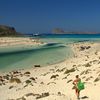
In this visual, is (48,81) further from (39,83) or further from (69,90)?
(69,90)

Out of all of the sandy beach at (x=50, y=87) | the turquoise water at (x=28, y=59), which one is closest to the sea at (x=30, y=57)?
the turquoise water at (x=28, y=59)

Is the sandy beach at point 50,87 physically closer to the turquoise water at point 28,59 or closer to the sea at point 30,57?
the sea at point 30,57

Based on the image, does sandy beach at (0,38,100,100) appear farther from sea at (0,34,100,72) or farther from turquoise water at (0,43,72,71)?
turquoise water at (0,43,72,71)

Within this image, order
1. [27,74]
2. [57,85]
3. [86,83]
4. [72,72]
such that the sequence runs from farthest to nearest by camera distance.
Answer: [27,74] < [72,72] < [57,85] < [86,83]

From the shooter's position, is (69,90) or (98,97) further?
(69,90)

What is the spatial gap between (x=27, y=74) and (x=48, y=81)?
630 cm

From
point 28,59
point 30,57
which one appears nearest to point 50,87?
point 28,59

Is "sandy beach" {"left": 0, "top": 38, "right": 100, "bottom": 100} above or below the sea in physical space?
above

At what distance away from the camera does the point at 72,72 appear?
2909 centimetres

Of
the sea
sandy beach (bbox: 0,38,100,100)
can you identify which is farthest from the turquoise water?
sandy beach (bbox: 0,38,100,100)

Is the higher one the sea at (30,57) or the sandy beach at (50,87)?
the sandy beach at (50,87)

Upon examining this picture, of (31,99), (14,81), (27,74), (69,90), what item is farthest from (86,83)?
(27,74)

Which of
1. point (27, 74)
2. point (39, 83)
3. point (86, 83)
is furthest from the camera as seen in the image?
point (27, 74)

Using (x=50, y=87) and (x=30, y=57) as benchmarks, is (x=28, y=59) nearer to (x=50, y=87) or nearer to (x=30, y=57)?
(x=30, y=57)
